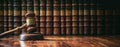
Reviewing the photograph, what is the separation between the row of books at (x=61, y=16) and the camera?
5.23 meters

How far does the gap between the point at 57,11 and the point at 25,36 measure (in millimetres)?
1222

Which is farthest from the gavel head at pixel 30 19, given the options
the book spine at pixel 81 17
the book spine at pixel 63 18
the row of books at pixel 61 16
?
the book spine at pixel 81 17

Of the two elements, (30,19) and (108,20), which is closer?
(30,19)

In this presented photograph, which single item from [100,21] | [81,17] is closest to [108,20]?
[100,21]

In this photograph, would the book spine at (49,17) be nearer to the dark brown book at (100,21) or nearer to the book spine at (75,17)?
the book spine at (75,17)

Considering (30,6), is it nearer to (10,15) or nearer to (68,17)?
(10,15)

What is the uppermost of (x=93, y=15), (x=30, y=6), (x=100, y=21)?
(x=30, y=6)

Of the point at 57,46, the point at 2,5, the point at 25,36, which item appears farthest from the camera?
the point at 2,5

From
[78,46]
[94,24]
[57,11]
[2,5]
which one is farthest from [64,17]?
[78,46]

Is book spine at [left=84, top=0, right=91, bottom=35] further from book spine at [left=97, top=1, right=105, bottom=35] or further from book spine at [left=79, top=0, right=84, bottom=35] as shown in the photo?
book spine at [left=97, top=1, right=105, bottom=35]

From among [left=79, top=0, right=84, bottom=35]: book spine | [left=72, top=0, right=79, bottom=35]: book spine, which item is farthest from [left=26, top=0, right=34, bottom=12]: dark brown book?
[left=79, top=0, right=84, bottom=35]: book spine

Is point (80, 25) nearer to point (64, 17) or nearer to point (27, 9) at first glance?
point (64, 17)

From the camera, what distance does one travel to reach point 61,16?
5.29m

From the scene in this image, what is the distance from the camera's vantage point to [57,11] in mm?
5266
